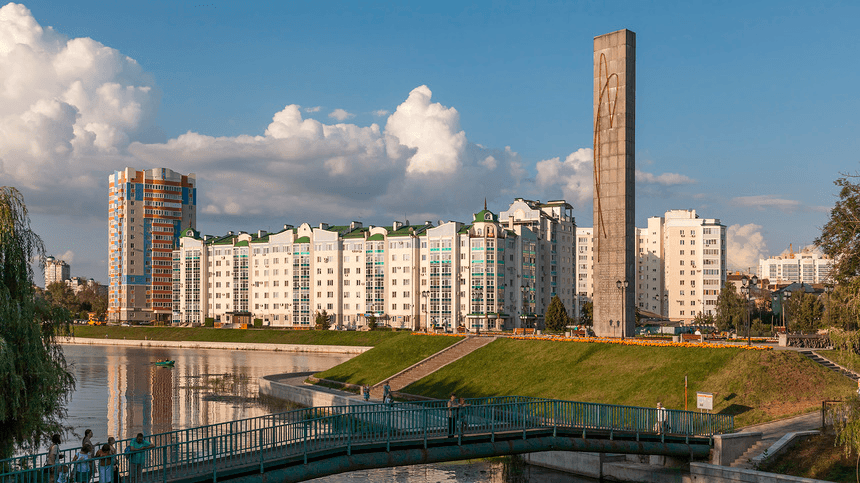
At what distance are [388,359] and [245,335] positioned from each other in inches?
2885

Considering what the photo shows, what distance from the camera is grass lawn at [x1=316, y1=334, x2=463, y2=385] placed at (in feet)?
207

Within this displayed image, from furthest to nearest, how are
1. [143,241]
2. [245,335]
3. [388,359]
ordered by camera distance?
[143,241] < [245,335] < [388,359]

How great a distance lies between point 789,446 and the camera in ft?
99.0


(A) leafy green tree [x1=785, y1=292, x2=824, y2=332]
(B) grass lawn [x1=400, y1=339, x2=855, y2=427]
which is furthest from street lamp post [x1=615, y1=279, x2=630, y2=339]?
(A) leafy green tree [x1=785, y1=292, x2=824, y2=332]

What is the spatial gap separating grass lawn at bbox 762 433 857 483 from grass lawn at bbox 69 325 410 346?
7335cm

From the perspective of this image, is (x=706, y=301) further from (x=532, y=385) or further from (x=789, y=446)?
(x=789, y=446)

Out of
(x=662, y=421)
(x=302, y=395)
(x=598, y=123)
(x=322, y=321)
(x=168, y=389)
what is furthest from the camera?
(x=322, y=321)

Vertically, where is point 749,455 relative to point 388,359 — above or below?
above

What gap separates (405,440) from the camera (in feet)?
86.1

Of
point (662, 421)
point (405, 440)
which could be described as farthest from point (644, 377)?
point (405, 440)

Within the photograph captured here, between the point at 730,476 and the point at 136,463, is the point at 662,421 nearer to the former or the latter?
the point at 730,476

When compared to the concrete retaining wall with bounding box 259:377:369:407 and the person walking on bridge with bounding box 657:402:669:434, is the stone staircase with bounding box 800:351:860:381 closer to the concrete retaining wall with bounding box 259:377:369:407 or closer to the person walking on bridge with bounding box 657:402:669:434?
the person walking on bridge with bounding box 657:402:669:434

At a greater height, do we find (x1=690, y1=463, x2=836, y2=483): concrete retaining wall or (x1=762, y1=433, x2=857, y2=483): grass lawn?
(x1=762, y1=433, x2=857, y2=483): grass lawn

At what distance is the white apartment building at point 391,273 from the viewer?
127375mm
